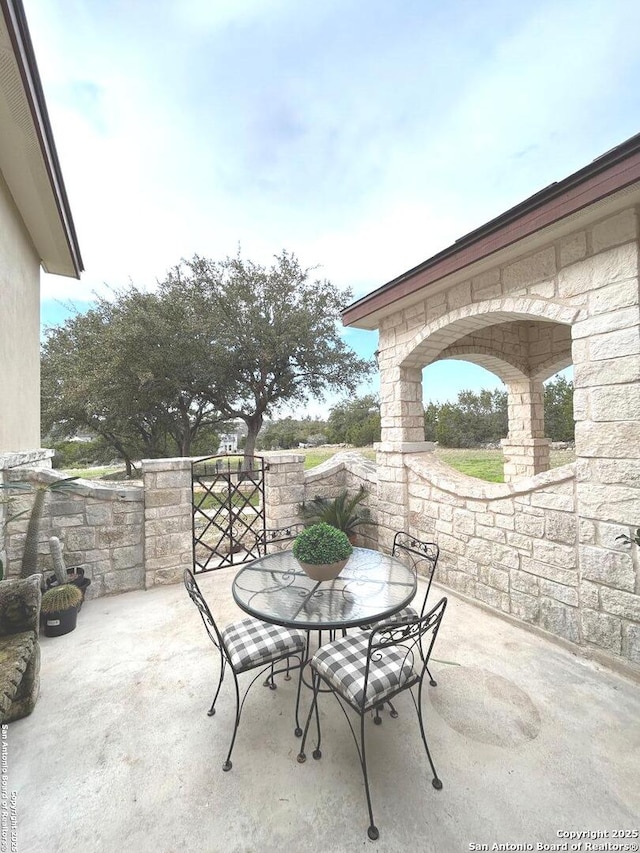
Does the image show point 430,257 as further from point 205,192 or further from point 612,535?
point 205,192

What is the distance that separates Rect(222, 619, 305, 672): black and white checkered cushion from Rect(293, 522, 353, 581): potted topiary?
0.36 metres

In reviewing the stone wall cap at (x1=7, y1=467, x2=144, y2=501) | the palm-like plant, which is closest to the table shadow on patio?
the stone wall cap at (x1=7, y1=467, x2=144, y2=501)

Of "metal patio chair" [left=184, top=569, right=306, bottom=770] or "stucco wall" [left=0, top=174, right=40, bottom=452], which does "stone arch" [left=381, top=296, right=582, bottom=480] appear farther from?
"stucco wall" [left=0, top=174, right=40, bottom=452]

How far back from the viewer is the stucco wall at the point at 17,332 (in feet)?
10.6

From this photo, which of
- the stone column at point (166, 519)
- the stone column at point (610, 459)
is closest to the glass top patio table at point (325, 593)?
the stone column at point (610, 459)

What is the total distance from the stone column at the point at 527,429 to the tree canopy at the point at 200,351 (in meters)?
6.12

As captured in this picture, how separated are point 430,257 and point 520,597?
3110 mm

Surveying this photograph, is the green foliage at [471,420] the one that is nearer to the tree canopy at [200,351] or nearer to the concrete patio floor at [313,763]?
the tree canopy at [200,351]

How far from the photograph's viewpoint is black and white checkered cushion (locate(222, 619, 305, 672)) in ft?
5.92

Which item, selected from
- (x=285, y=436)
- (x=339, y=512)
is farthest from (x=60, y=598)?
(x=285, y=436)

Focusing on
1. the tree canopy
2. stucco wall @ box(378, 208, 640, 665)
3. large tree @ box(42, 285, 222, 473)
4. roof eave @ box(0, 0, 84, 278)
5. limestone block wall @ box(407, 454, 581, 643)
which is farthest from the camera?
the tree canopy

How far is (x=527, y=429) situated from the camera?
19.3 feet

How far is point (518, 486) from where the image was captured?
286 cm

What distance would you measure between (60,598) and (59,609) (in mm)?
84
